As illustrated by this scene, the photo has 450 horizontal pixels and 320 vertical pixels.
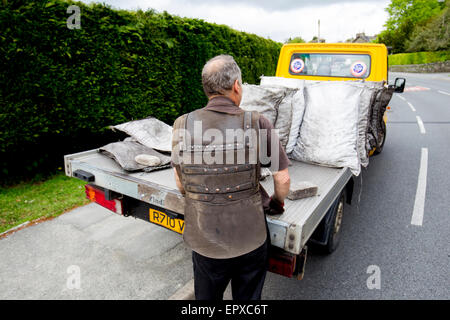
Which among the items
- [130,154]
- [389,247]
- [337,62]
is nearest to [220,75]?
[130,154]

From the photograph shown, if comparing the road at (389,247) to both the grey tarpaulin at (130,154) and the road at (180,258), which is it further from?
the grey tarpaulin at (130,154)

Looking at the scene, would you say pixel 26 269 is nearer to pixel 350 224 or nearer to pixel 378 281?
pixel 378 281

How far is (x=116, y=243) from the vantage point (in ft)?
11.1

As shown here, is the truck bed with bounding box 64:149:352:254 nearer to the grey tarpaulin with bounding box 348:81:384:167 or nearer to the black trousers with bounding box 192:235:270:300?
the black trousers with bounding box 192:235:270:300

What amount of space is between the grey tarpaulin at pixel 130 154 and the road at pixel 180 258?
1.01 m

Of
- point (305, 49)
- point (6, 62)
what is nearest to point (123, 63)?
point (6, 62)

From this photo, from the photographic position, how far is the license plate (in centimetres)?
237

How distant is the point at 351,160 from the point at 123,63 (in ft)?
14.2

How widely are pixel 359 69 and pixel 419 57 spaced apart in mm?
51583

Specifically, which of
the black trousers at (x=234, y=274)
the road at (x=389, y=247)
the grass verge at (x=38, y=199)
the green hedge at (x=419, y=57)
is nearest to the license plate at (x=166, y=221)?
the black trousers at (x=234, y=274)

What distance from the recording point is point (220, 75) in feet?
5.35

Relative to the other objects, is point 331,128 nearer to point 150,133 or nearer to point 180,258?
point 150,133

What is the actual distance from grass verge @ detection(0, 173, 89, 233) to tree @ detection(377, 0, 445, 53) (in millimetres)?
61313
